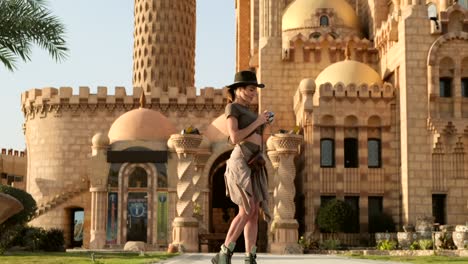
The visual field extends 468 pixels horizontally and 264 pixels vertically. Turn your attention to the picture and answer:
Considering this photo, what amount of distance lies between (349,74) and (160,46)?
15.5 m

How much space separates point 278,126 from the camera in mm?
37844

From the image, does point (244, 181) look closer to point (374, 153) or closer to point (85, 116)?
point (374, 153)

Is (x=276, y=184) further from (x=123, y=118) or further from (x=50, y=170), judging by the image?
(x=50, y=170)

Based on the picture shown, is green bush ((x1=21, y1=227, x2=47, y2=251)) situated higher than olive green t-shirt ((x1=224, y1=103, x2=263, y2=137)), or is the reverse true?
olive green t-shirt ((x1=224, y1=103, x2=263, y2=137))

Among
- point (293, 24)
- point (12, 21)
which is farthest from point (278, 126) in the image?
point (12, 21)

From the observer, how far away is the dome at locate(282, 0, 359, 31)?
40.0 m

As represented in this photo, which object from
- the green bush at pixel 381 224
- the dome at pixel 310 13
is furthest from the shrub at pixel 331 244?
the dome at pixel 310 13

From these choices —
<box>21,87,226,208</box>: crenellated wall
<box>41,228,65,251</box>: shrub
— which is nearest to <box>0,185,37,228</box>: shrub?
<box>41,228,65,251</box>: shrub

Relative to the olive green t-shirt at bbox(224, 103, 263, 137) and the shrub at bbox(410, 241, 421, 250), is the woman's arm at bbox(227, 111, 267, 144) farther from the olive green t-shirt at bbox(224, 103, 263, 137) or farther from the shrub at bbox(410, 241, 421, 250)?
the shrub at bbox(410, 241, 421, 250)

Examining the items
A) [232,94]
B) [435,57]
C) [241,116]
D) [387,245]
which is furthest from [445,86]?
[241,116]

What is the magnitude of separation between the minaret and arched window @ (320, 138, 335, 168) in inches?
572

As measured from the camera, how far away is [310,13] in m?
40.0

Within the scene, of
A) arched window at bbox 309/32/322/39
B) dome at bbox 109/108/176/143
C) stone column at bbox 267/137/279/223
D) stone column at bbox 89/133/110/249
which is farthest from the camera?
arched window at bbox 309/32/322/39

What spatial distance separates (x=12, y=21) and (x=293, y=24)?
22.9 meters
